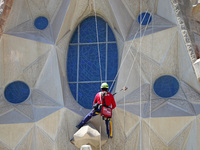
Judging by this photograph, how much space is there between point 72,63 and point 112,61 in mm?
1156

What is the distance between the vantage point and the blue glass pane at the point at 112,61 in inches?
671

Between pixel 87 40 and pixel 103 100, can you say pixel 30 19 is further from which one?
pixel 103 100

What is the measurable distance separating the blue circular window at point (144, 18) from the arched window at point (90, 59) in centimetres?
94

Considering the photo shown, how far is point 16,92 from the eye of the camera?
16.7 metres

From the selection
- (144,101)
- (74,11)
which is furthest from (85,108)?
(74,11)

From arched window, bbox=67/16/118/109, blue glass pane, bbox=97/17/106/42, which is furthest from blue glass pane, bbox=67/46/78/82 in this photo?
blue glass pane, bbox=97/17/106/42

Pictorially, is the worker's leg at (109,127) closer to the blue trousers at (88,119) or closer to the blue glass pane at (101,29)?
the blue trousers at (88,119)

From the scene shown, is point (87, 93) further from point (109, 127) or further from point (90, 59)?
point (109, 127)

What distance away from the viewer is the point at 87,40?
1752 centimetres

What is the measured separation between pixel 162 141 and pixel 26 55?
4.53m

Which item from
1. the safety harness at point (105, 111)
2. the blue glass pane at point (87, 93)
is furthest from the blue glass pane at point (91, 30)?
the safety harness at point (105, 111)

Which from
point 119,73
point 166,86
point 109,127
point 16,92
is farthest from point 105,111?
point 16,92

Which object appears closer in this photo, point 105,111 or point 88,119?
point 105,111

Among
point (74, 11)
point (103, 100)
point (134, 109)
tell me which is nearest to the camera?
point (103, 100)
